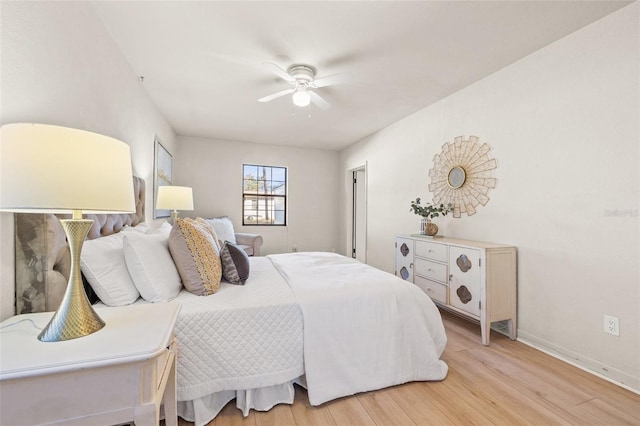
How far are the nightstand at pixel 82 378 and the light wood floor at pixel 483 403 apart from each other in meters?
0.81

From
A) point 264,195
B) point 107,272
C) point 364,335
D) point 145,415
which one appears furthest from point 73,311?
point 264,195

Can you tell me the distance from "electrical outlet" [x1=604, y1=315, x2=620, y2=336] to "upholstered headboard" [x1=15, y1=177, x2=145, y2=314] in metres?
3.15

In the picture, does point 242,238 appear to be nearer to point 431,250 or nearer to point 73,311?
point 431,250

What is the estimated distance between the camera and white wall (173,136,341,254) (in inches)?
188

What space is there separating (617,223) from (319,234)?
4.28 m

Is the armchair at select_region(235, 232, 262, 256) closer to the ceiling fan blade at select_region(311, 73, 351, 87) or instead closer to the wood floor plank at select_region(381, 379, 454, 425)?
the ceiling fan blade at select_region(311, 73, 351, 87)

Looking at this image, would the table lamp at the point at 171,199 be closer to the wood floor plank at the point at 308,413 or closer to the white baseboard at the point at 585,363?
the wood floor plank at the point at 308,413

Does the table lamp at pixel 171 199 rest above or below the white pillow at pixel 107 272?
above

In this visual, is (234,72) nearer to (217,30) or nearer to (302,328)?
(217,30)

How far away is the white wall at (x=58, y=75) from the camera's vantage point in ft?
3.49

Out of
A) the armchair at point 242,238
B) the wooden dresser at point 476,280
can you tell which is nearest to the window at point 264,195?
the armchair at point 242,238

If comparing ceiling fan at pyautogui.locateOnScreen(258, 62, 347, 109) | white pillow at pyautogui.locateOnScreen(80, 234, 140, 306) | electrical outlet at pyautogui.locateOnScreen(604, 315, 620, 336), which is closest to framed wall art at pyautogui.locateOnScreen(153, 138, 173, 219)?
ceiling fan at pyautogui.locateOnScreen(258, 62, 347, 109)

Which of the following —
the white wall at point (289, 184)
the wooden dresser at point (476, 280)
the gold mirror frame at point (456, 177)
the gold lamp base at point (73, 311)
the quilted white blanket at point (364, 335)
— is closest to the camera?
the gold lamp base at point (73, 311)

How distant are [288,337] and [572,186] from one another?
229 cm
